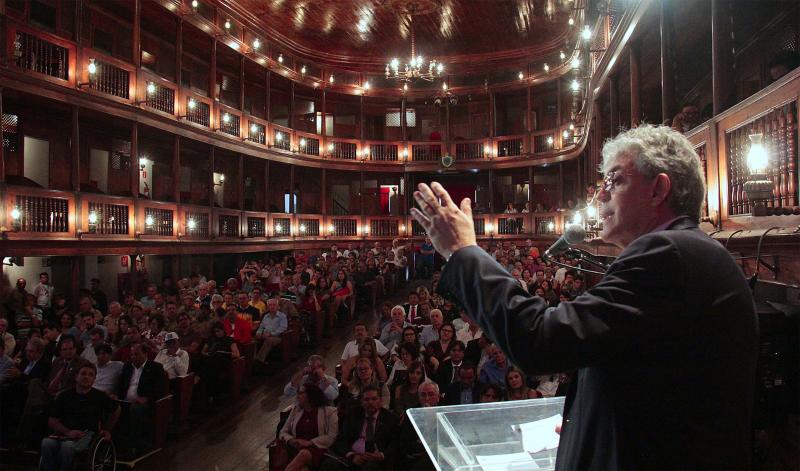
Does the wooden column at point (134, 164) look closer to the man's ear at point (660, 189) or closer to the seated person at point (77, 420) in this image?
the seated person at point (77, 420)

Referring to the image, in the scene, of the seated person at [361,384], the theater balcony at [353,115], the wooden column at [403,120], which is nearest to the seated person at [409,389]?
the seated person at [361,384]

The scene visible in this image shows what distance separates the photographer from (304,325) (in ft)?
32.0

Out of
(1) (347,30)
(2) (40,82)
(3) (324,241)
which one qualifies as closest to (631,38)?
(2) (40,82)

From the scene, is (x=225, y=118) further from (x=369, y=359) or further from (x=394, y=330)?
(x=369, y=359)

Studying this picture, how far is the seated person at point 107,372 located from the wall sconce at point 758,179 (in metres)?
6.69

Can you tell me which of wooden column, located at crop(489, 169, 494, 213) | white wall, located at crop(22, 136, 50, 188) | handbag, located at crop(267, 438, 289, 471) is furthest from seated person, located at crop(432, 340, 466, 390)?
wooden column, located at crop(489, 169, 494, 213)

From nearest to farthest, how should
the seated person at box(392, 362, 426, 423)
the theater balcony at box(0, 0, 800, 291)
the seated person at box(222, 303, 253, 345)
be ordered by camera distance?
the seated person at box(392, 362, 426, 423) → the theater balcony at box(0, 0, 800, 291) → the seated person at box(222, 303, 253, 345)

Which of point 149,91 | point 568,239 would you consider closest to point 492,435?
point 568,239

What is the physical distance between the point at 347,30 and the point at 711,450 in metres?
19.8

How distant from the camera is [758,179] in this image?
3.71 metres

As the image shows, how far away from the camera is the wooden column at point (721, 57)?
17.3ft

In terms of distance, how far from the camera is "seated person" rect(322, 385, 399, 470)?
4926 mm

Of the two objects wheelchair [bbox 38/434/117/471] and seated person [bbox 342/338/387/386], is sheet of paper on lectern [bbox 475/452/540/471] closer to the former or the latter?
seated person [bbox 342/338/387/386]

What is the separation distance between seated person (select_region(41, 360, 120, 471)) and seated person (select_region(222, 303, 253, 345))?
2524mm
